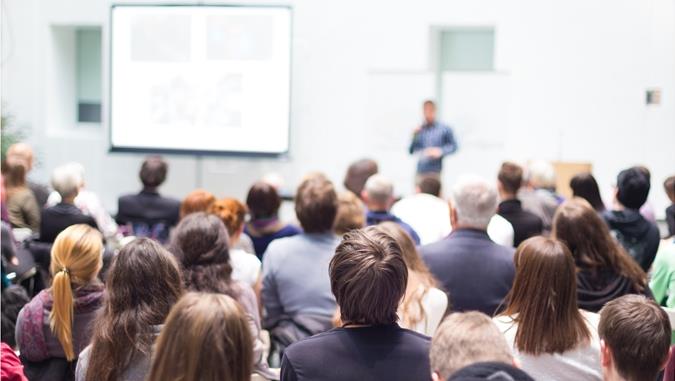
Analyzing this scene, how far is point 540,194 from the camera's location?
6.54 metres

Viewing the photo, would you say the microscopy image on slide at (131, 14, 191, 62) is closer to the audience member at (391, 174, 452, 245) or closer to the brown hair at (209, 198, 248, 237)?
the audience member at (391, 174, 452, 245)

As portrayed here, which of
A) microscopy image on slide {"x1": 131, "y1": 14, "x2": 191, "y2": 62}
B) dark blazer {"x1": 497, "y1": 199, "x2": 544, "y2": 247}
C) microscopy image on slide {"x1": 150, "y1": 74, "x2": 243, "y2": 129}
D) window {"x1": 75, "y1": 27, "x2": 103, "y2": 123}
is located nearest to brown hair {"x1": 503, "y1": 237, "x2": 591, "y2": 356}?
dark blazer {"x1": 497, "y1": 199, "x2": 544, "y2": 247}

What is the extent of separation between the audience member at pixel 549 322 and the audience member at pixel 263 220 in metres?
2.42

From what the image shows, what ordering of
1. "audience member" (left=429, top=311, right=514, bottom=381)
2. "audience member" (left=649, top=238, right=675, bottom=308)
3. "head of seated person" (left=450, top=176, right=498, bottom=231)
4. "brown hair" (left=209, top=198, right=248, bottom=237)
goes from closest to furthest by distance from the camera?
1. "audience member" (left=429, top=311, right=514, bottom=381)
2. "head of seated person" (left=450, top=176, right=498, bottom=231)
3. "audience member" (left=649, top=238, right=675, bottom=308)
4. "brown hair" (left=209, top=198, right=248, bottom=237)

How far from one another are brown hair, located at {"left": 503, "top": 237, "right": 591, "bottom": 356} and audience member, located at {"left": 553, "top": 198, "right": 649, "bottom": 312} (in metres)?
0.91

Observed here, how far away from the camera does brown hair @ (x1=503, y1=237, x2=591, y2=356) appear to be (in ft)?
9.07

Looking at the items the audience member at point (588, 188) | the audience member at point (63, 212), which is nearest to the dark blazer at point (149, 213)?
the audience member at point (63, 212)

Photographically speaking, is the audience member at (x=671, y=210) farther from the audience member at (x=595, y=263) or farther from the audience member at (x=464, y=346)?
the audience member at (x=464, y=346)

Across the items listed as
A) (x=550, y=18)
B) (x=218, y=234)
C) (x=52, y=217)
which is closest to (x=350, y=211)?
(x=218, y=234)

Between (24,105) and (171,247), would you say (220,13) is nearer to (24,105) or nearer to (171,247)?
(24,105)

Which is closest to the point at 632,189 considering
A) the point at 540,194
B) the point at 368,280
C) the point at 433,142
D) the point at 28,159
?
the point at 540,194

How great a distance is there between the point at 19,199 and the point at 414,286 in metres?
3.86

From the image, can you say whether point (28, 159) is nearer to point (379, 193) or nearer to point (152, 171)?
point (152, 171)

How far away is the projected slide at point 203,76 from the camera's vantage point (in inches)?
392
